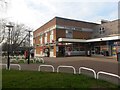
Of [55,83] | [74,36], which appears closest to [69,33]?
[74,36]

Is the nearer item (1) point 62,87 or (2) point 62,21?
(1) point 62,87

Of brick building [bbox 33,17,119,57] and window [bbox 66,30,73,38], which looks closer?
brick building [bbox 33,17,119,57]

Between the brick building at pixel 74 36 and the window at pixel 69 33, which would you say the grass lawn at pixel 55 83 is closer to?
the brick building at pixel 74 36

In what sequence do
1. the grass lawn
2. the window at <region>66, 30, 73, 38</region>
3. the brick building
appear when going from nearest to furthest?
the grass lawn < the brick building < the window at <region>66, 30, 73, 38</region>

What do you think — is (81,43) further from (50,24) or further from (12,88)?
(12,88)

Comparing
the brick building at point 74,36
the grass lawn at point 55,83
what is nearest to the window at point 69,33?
the brick building at point 74,36

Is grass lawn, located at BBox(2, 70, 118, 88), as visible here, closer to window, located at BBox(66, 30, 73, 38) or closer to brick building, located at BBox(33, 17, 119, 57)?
brick building, located at BBox(33, 17, 119, 57)

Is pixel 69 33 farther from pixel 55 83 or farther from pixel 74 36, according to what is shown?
pixel 55 83

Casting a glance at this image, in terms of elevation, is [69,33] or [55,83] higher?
[69,33]

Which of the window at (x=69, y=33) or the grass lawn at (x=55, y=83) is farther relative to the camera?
the window at (x=69, y=33)

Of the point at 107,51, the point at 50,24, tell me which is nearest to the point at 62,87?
the point at 107,51

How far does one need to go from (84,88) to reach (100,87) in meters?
0.75

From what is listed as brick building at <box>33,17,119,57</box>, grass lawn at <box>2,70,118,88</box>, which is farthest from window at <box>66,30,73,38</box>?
grass lawn at <box>2,70,118,88</box>

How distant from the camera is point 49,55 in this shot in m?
36.5
